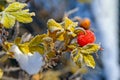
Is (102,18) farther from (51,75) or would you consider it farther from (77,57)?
(77,57)

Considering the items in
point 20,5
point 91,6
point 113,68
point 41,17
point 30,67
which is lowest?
point 113,68

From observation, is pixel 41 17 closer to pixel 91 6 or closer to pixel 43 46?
pixel 43 46

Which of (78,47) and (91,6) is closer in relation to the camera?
(78,47)

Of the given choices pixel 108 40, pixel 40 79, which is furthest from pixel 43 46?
pixel 108 40

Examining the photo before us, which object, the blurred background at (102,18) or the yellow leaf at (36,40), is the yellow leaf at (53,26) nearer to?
the yellow leaf at (36,40)

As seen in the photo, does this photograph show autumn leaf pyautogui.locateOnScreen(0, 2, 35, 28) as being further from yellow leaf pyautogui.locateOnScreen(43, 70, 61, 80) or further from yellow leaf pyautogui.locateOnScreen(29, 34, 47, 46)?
yellow leaf pyautogui.locateOnScreen(43, 70, 61, 80)

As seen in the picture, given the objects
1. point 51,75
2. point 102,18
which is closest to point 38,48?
point 51,75

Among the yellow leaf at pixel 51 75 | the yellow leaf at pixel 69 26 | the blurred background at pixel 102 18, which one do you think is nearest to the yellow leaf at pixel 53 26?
the yellow leaf at pixel 69 26
